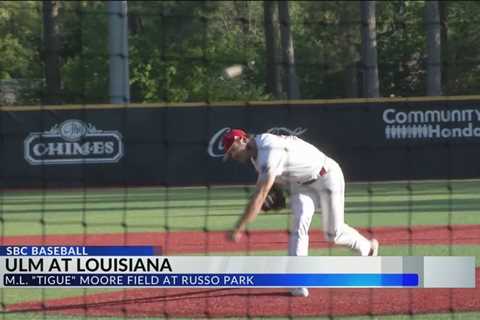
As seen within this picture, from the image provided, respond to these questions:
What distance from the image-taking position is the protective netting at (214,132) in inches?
620

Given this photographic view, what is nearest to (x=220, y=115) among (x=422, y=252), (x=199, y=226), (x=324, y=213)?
(x=199, y=226)

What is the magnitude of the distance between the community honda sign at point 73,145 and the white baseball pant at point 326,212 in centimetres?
1450

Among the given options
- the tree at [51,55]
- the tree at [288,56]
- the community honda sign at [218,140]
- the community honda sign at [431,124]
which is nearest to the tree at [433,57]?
the community honda sign at [431,124]

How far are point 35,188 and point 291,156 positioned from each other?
54.1 ft

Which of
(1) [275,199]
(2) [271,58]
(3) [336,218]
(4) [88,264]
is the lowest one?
(4) [88,264]

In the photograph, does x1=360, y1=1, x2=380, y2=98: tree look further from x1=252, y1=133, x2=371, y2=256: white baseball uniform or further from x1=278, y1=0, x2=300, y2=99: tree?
x1=252, y1=133, x2=371, y2=256: white baseball uniform

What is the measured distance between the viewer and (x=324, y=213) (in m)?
8.92

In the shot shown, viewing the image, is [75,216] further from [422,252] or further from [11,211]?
[422,252]

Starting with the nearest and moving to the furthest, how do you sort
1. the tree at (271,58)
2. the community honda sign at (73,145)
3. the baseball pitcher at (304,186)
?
the baseball pitcher at (304,186), the community honda sign at (73,145), the tree at (271,58)

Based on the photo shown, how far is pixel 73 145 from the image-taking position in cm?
2327

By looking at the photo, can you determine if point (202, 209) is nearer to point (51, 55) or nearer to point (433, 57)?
point (433, 57)

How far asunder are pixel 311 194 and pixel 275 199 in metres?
0.30

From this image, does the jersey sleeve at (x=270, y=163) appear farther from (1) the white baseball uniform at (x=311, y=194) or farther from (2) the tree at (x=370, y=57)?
(2) the tree at (x=370, y=57)

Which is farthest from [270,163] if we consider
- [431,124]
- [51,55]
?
[51,55]
